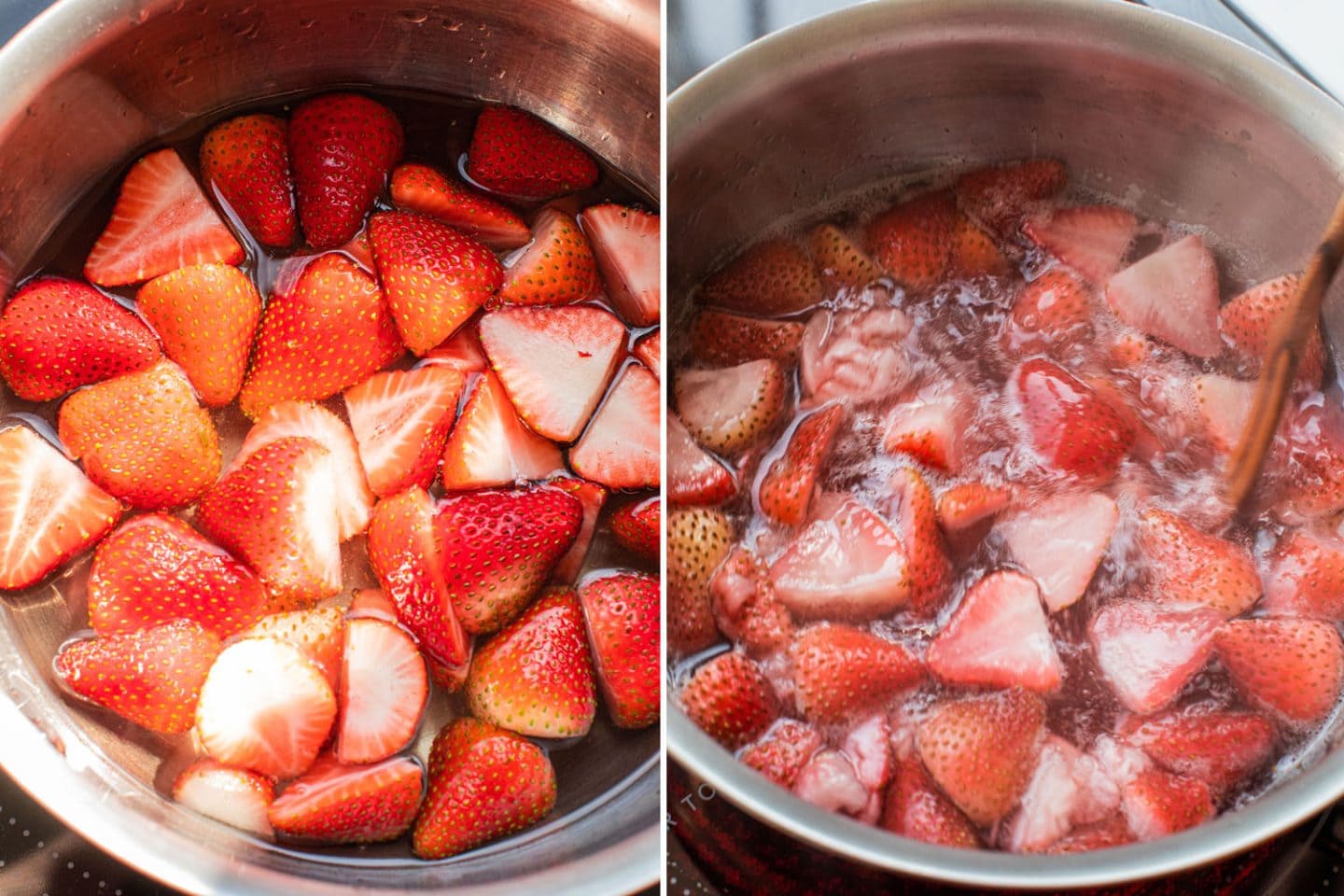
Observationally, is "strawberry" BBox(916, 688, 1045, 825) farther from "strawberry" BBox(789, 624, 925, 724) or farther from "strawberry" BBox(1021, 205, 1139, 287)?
"strawberry" BBox(1021, 205, 1139, 287)

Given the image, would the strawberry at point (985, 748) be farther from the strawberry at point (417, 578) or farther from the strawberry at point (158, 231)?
the strawberry at point (158, 231)

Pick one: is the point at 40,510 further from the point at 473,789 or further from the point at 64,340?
the point at 473,789

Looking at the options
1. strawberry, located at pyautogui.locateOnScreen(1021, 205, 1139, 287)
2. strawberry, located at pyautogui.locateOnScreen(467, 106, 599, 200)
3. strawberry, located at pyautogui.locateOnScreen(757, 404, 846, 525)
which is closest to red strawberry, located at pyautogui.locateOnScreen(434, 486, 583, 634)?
strawberry, located at pyautogui.locateOnScreen(757, 404, 846, 525)

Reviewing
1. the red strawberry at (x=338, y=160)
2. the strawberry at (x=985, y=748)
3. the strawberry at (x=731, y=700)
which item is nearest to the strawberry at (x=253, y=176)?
the red strawberry at (x=338, y=160)

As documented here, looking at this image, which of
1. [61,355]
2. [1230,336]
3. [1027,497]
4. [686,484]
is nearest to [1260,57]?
[1230,336]

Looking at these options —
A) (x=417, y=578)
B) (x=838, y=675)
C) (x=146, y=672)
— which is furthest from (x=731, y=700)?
(x=146, y=672)
